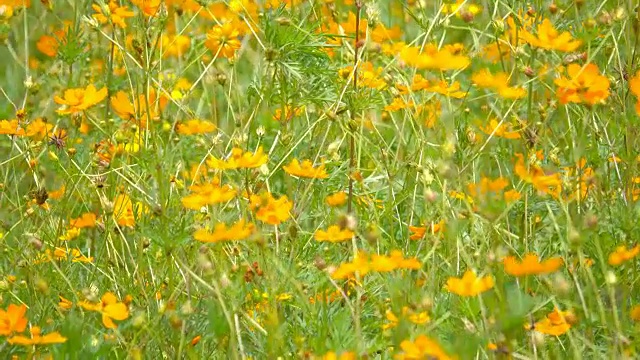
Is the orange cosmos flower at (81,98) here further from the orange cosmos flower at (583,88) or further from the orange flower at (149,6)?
the orange cosmos flower at (583,88)

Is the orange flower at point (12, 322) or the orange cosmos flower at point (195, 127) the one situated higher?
the orange cosmos flower at point (195, 127)

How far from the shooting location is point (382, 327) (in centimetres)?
156

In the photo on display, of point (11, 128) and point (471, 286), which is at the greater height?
point (471, 286)

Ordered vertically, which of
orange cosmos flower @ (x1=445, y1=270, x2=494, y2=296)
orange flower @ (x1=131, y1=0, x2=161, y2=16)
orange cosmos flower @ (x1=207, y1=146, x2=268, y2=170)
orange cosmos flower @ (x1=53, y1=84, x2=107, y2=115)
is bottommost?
orange cosmos flower @ (x1=53, y1=84, x2=107, y2=115)

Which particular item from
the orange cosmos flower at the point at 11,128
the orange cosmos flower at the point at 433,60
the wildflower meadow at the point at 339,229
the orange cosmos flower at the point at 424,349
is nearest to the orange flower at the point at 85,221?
the wildflower meadow at the point at 339,229

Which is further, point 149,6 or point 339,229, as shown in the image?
point 149,6

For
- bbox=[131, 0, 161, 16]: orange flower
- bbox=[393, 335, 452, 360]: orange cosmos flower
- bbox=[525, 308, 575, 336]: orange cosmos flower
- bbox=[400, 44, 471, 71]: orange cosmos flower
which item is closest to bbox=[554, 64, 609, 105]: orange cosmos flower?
bbox=[400, 44, 471, 71]: orange cosmos flower

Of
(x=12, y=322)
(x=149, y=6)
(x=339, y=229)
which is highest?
(x=149, y=6)

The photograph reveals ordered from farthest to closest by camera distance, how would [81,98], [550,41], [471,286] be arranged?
[81,98]
[550,41]
[471,286]

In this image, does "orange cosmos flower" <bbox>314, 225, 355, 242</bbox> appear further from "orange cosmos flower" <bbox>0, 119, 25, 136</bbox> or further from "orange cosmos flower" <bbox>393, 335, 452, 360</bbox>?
"orange cosmos flower" <bbox>0, 119, 25, 136</bbox>

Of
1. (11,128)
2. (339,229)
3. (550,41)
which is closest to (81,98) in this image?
(11,128)

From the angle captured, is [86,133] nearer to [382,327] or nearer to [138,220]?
[138,220]

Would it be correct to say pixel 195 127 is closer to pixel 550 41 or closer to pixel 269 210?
pixel 269 210

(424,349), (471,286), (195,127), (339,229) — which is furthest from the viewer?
(195,127)
